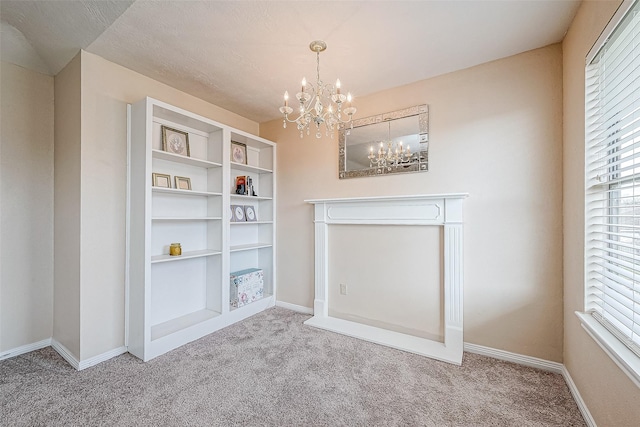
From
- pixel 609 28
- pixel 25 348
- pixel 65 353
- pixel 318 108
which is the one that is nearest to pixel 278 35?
pixel 318 108

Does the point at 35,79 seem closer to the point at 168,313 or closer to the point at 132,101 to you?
the point at 132,101

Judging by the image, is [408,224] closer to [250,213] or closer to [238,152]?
[250,213]

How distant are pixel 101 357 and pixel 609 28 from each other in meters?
4.02

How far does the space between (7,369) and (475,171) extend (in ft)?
13.8

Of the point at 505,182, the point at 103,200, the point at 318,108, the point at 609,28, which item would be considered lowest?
the point at 103,200

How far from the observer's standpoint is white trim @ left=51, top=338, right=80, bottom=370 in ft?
7.01

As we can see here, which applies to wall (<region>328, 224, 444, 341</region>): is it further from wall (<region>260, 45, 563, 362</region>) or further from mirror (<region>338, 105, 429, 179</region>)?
mirror (<region>338, 105, 429, 179</region>)

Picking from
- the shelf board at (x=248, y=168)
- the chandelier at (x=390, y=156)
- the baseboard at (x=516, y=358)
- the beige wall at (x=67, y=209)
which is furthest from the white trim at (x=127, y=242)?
the baseboard at (x=516, y=358)

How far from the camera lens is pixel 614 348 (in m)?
1.24

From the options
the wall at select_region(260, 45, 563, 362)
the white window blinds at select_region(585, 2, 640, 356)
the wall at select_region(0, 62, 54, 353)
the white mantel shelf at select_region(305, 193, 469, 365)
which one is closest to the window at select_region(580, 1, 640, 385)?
the white window blinds at select_region(585, 2, 640, 356)

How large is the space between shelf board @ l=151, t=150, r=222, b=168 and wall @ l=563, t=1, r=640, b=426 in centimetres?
301

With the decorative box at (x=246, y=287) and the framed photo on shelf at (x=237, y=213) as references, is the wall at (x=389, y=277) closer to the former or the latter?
the decorative box at (x=246, y=287)

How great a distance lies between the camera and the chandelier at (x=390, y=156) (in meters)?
2.68

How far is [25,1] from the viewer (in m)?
1.74
